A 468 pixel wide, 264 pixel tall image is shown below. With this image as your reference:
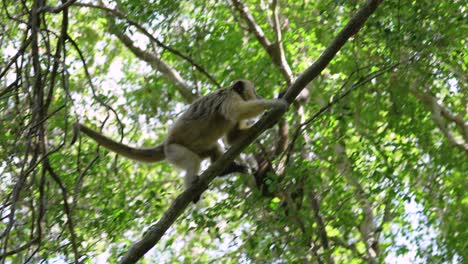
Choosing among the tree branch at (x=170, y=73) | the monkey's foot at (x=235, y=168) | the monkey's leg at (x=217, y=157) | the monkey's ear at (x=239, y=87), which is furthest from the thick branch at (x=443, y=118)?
the monkey's ear at (x=239, y=87)

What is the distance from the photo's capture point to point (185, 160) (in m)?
8.09

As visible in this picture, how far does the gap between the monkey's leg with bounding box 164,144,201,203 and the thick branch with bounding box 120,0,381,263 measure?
103 centimetres

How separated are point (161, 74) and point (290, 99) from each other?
21.8 ft

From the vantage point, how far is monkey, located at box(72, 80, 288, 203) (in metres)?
8.00

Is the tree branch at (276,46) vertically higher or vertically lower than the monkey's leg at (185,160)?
higher

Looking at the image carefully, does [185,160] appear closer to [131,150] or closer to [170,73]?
[131,150]

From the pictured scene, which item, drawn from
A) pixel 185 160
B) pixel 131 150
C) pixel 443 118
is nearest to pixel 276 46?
pixel 185 160

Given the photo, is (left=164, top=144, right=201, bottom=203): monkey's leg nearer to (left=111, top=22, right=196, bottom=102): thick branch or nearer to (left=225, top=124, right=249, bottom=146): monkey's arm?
(left=225, top=124, right=249, bottom=146): monkey's arm

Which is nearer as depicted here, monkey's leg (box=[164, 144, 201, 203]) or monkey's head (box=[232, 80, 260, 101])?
monkey's leg (box=[164, 144, 201, 203])

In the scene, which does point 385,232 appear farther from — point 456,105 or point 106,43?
point 106,43

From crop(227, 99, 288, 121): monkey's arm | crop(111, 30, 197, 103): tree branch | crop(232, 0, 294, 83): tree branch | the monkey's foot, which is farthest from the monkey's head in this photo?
crop(111, 30, 197, 103): tree branch

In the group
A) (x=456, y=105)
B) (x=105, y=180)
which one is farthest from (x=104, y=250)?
(x=456, y=105)

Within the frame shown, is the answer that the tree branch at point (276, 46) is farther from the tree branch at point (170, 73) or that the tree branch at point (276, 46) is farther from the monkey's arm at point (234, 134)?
the monkey's arm at point (234, 134)

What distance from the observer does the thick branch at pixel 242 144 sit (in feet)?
19.0
